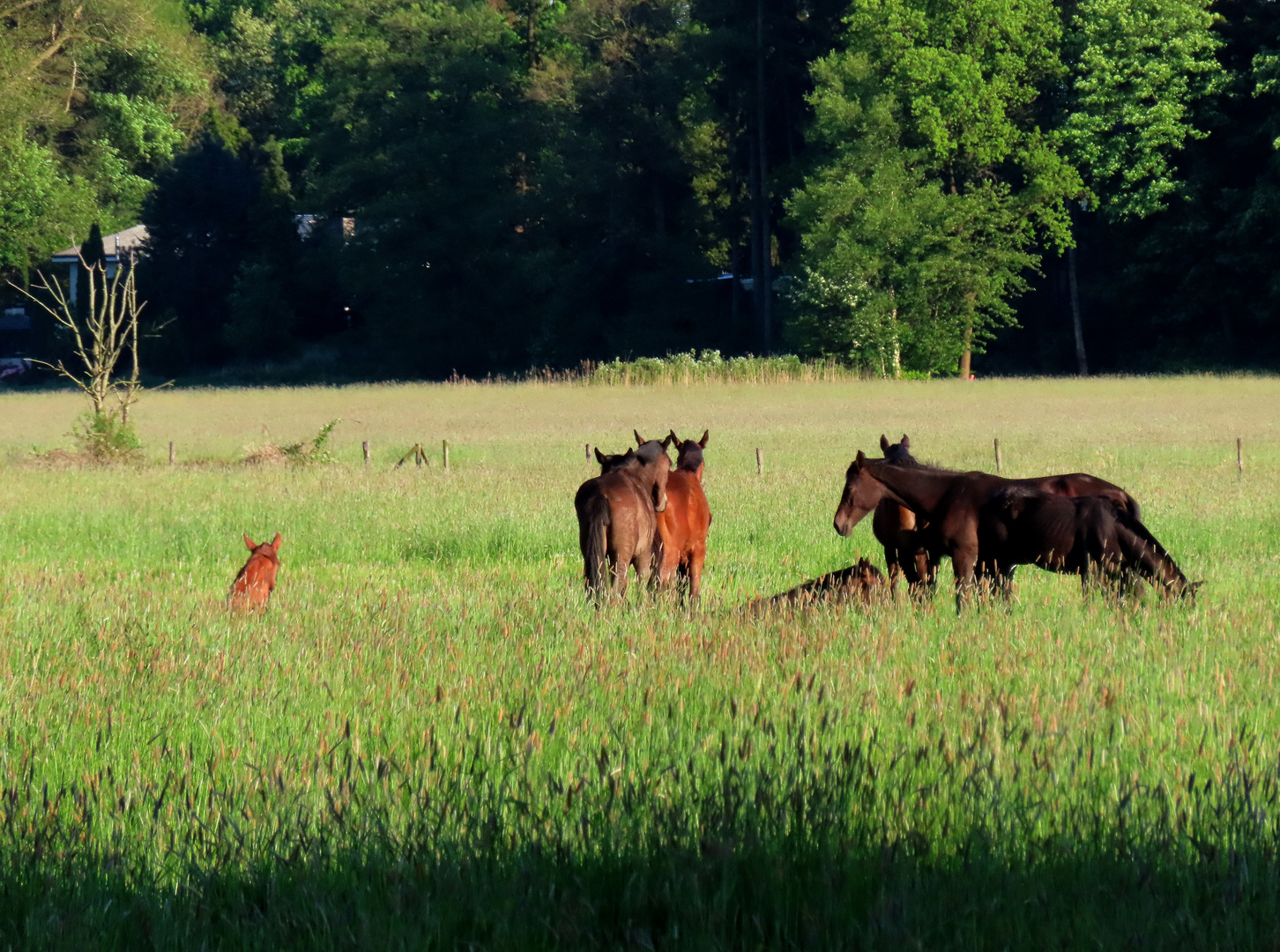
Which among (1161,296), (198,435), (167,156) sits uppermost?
(167,156)

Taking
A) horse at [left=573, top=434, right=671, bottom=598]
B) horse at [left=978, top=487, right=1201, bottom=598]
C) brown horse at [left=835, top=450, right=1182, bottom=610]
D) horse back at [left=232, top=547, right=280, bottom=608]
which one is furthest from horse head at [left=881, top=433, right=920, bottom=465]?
horse back at [left=232, top=547, right=280, bottom=608]

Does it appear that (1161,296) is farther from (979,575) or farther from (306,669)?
(306,669)

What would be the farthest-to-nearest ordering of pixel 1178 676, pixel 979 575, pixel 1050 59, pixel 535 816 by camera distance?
pixel 1050 59 → pixel 979 575 → pixel 1178 676 → pixel 535 816

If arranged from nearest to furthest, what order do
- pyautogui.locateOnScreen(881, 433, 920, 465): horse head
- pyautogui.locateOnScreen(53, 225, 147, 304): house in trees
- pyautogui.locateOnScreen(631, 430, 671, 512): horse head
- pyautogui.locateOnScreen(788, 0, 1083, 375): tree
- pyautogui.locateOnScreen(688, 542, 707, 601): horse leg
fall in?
pyautogui.locateOnScreen(631, 430, 671, 512): horse head → pyautogui.locateOnScreen(881, 433, 920, 465): horse head → pyautogui.locateOnScreen(688, 542, 707, 601): horse leg → pyautogui.locateOnScreen(788, 0, 1083, 375): tree → pyautogui.locateOnScreen(53, 225, 147, 304): house in trees

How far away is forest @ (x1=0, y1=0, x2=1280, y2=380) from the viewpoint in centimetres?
5844

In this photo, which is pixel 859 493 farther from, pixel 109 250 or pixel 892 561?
pixel 109 250

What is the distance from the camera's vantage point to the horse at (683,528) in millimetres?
11164

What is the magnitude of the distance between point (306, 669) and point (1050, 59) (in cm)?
5887

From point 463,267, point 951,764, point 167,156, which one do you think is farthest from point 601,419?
point 167,156

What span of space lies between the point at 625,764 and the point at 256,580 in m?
5.79

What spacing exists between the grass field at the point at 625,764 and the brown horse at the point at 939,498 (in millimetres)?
451

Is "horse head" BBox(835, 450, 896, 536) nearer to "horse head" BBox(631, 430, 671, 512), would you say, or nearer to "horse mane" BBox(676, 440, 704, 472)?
"horse head" BBox(631, 430, 671, 512)

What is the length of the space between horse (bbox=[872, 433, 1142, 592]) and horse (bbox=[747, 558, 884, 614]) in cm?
35

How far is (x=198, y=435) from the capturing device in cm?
3641
